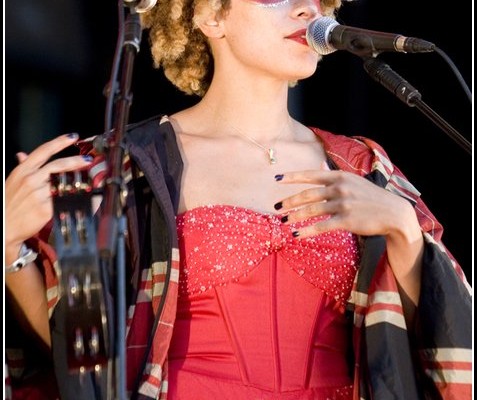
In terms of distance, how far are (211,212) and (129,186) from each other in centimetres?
18

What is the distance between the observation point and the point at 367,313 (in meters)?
1.99

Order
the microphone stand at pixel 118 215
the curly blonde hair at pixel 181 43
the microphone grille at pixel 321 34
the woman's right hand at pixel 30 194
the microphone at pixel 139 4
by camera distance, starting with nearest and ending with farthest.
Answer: the microphone stand at pixel 118 215
the microphone at pixel 139 4
the woman's right hand at pixel 30 194
the microphone grille at pixel 321 34
the curly blonde hair at pixel 181 43

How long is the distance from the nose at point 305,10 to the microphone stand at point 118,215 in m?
0.67

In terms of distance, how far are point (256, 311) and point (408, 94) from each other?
0.59 meters

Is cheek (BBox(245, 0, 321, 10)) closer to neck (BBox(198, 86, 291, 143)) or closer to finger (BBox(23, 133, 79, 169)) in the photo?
neck (BBox(198, 86, 291, 143))

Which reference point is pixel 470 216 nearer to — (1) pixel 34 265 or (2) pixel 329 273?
(2) pixel 329 273

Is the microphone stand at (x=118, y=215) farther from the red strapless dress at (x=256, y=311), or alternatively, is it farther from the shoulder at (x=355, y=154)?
the shoulder at (x=355, y=154)

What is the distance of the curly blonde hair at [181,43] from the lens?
94.7 inches

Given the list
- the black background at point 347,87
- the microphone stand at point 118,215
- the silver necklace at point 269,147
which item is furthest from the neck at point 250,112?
the microphone stand at point 118,215

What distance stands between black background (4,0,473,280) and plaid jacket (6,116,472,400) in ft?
1.60

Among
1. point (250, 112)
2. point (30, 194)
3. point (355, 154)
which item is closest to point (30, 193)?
point (30, 194)

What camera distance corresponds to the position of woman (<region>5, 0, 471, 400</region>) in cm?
187

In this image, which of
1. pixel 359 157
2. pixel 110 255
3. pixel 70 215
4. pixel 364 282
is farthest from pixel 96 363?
pixel 359 157

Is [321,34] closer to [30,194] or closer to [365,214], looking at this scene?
[365,214]
